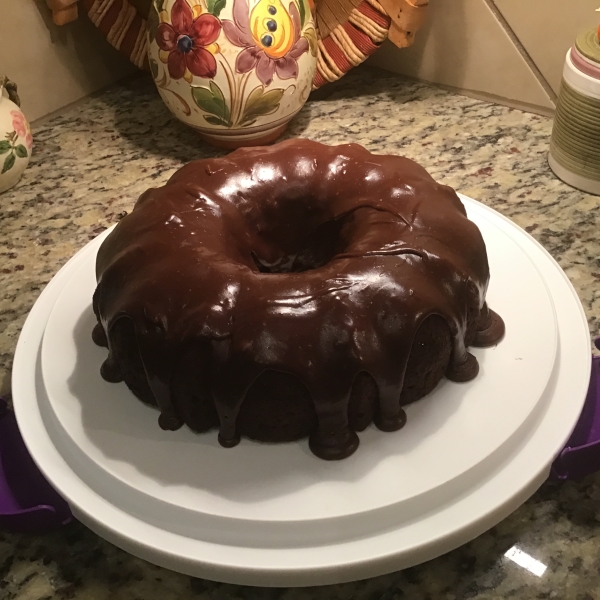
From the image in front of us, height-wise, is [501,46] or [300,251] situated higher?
[501,46]

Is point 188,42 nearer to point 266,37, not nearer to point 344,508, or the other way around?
point 266,37

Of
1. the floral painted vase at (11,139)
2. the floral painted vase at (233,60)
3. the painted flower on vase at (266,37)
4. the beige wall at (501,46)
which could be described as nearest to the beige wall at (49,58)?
the floral painted vase at (11,139)

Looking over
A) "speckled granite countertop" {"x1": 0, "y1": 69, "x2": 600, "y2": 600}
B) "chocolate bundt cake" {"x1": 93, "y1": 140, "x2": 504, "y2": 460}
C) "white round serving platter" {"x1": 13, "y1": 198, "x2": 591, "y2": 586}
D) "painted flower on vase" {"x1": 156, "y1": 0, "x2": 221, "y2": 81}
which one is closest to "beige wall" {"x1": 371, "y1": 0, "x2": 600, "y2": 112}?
"speckled granite countertop" {"x1": 0, "y1": 69, "x2": 600, "y2": 600}

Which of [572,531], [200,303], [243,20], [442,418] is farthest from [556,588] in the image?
[243,20]

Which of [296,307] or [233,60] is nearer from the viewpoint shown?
[296,307]

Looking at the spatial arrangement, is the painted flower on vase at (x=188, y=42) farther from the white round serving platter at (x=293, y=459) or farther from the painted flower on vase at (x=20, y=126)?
the white round serving platter at (x=293, y=459)

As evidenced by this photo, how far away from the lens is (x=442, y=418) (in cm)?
67

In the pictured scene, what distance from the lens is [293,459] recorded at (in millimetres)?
640

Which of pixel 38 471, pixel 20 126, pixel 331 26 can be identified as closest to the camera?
pixel 38 471

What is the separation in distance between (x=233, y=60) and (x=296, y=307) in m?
0.66

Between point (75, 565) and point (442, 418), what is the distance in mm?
415

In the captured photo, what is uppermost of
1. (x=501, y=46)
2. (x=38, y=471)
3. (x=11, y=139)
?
(x=501, y=46)

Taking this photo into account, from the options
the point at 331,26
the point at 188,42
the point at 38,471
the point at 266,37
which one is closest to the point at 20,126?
the point at 188,42

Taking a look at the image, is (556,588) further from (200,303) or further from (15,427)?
(15,427)
